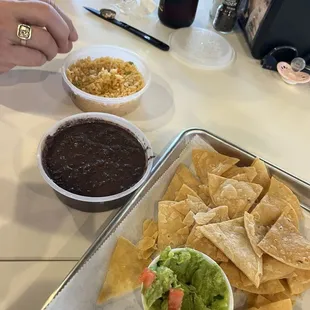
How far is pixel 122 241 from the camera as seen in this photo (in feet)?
3.13

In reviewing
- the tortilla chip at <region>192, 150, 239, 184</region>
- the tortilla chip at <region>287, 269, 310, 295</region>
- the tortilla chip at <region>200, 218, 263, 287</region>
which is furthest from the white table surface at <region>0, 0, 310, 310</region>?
the tortilla chip at <region>287, 269, 310, 295</region>

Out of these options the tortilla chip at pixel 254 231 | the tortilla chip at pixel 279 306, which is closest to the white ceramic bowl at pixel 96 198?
the tortilla chip at pixel 254 231

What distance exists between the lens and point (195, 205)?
1.03 metres

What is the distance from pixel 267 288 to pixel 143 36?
0.93 meters

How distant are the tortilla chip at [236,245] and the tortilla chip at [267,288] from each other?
27 mm

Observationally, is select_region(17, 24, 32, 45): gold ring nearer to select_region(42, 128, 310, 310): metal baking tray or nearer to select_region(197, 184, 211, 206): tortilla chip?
select_region(42, 128, 310, 310): metal baking tray

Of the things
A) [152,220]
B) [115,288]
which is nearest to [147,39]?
[152,220]

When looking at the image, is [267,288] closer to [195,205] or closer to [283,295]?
[283,295]

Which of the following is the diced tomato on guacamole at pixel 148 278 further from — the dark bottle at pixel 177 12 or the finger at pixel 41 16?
the dark bottle at pixel 177 12

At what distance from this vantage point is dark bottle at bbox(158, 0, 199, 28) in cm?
160

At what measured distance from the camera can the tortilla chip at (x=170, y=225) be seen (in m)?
0.99

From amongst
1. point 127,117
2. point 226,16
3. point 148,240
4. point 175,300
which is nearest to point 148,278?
point 175,300

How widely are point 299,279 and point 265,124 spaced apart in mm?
531

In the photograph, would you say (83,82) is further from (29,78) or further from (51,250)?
(51,250)
